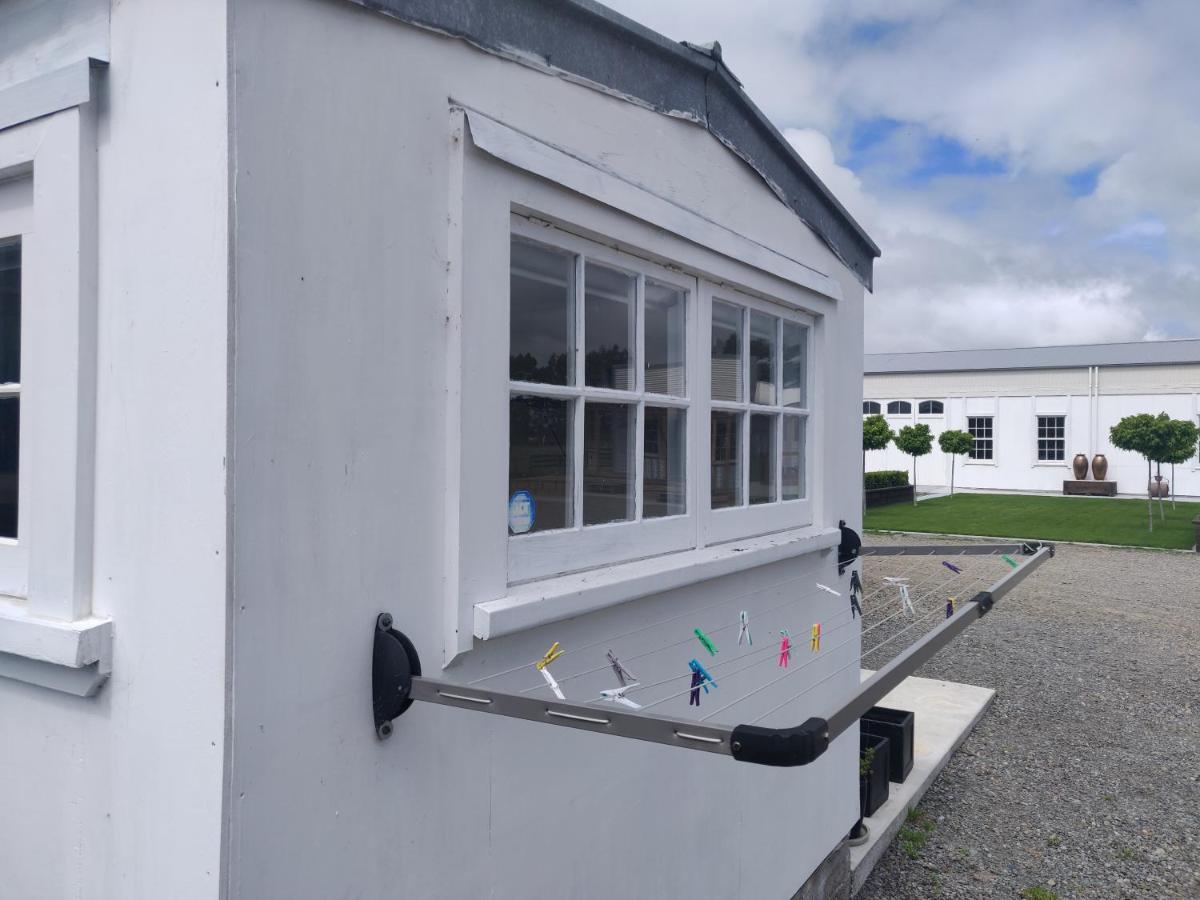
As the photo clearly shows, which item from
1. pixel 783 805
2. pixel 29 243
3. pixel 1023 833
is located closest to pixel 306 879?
pixel 29 243

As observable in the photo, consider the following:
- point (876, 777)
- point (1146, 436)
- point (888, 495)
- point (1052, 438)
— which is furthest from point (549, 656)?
point (1052, 438)

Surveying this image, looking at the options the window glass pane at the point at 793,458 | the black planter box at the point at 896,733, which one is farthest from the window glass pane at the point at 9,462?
the black planter box at the point at 896,733

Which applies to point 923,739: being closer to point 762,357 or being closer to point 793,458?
point 793,458

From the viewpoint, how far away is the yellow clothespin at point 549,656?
6.64ft

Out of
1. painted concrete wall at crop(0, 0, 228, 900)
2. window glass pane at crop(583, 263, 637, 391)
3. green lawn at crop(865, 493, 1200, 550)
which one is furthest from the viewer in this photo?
green lawn at crop(865, 493, 1200, 550)

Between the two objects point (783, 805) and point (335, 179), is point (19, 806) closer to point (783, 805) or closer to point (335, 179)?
point (335, 179)

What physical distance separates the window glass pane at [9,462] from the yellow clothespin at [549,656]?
1.14 m

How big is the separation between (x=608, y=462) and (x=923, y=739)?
4637mm

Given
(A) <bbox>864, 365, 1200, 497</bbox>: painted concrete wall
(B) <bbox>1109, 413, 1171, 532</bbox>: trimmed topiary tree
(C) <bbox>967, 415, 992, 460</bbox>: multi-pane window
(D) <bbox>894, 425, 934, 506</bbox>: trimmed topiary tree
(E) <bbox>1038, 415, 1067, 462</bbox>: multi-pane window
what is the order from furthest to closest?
(C) <bbox>967, 415, 992, 460</bbox>: multi-pane window < (E) <bbox>1038, 415, 1067, 462</bbox>: multi-pane window < (A) <bbox>864, 365, 1200, 497</bbox>: painted concrete wall < (D) <bbox>894, 425, 934, 506</bbox>: trimmed topiary tree < (B) <bbox>1109, 413, 1171, 532</bbox>: trimmed topiary tree

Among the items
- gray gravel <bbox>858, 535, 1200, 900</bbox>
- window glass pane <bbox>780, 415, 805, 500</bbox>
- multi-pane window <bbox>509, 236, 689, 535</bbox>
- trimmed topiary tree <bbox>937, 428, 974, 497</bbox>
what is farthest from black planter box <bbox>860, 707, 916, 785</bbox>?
trimmed topiary tree <bbox>937, 428, 974, 497</bbox>

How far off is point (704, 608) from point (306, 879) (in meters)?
1.63

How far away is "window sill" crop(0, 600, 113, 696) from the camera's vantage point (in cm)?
161

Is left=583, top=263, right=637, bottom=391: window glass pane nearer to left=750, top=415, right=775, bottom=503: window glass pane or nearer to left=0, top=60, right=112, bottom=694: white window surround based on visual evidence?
left=750, top=415, right=775, bottom=503: window glass pane

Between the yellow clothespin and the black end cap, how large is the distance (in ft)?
2.27
